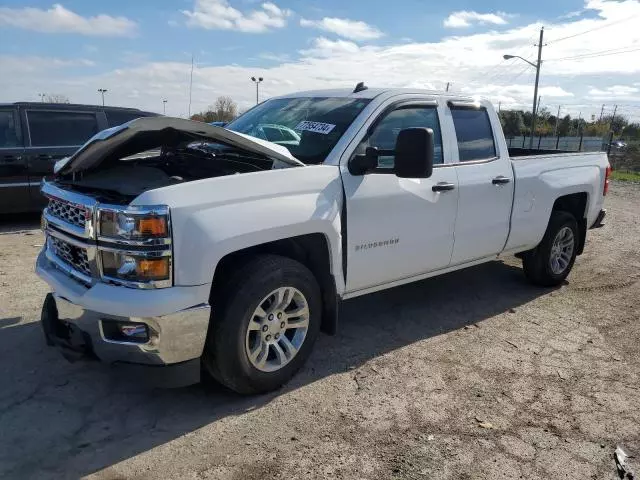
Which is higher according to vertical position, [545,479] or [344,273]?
[344,273]

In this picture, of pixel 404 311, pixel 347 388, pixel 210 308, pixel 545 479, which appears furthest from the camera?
pixel 404 311

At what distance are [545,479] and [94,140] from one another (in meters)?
3.22

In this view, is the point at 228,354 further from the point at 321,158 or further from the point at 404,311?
the point at 404,311

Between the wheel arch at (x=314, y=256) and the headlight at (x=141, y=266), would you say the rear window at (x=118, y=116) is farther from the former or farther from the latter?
the headlight at (x=141, y=266)

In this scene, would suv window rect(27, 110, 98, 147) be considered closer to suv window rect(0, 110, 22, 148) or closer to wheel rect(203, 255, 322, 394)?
suv window rect(0, 110, 22, 148)

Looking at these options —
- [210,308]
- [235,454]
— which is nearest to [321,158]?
[210,308]

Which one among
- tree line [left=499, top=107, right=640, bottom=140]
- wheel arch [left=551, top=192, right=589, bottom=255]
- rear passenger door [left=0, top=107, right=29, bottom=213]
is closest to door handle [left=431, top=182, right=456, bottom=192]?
wheel arch [left=551, top=192, right=589, bottom=255]

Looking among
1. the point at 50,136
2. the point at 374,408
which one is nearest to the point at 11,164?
the point at 50,136

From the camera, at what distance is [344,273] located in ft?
12.6

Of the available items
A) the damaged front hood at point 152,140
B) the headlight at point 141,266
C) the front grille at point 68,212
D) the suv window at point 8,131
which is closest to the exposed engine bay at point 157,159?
the damaged front hood at point 152,140

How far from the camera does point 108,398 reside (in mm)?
3523

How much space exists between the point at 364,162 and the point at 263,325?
1.29 meters

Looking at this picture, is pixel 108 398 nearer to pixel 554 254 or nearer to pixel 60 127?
pixel 554 254

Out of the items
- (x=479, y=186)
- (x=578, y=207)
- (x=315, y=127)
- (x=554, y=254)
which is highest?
(x=315, y=127)
